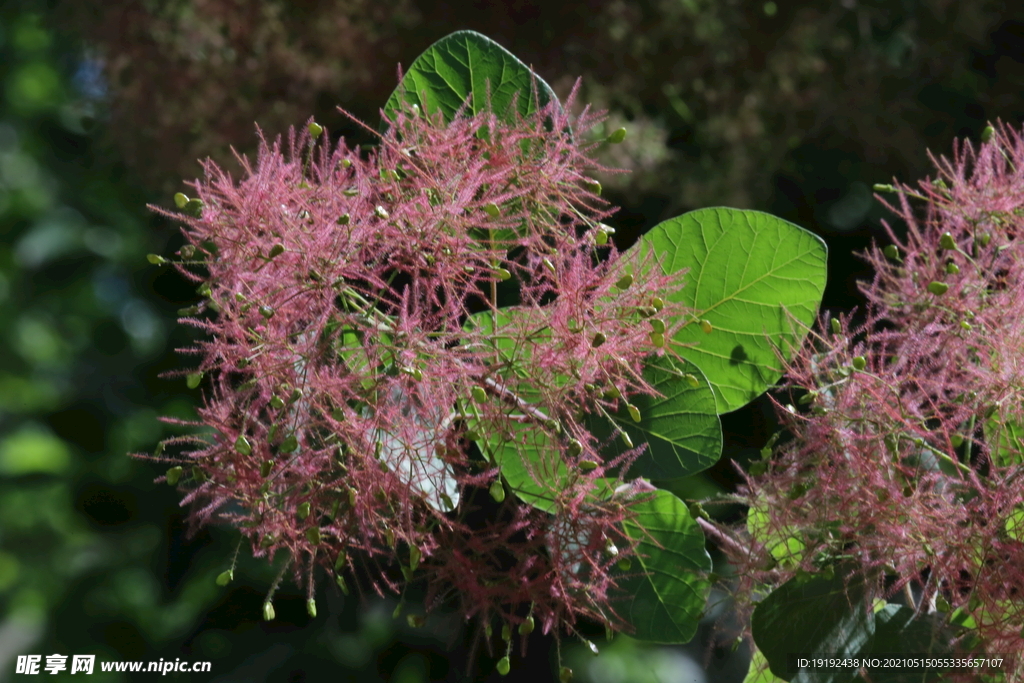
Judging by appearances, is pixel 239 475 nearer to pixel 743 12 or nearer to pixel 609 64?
pixel 609 64

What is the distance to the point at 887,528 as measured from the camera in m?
0.37

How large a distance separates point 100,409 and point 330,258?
89cm

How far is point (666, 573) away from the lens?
16.5 inches

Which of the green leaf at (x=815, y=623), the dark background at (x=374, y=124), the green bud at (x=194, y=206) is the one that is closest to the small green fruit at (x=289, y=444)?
the green bud at (x=194, y=206)

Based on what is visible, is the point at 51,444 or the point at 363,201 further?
the point at 51,444

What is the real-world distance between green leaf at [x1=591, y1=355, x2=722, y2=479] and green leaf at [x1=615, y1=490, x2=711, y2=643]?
0.03m

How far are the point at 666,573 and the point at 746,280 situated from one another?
0.50 feet


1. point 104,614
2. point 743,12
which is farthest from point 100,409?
point 743,12

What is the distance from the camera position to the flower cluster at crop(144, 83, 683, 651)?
353mm

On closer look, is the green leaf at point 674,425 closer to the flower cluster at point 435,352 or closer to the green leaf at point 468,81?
the flower cluster at point 435,352

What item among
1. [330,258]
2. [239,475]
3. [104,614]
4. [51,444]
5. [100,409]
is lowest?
[104,614]

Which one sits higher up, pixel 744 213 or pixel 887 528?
pixel 744 213

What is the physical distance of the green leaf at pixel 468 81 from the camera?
410 millimetres

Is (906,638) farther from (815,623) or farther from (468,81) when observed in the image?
(468,81)
